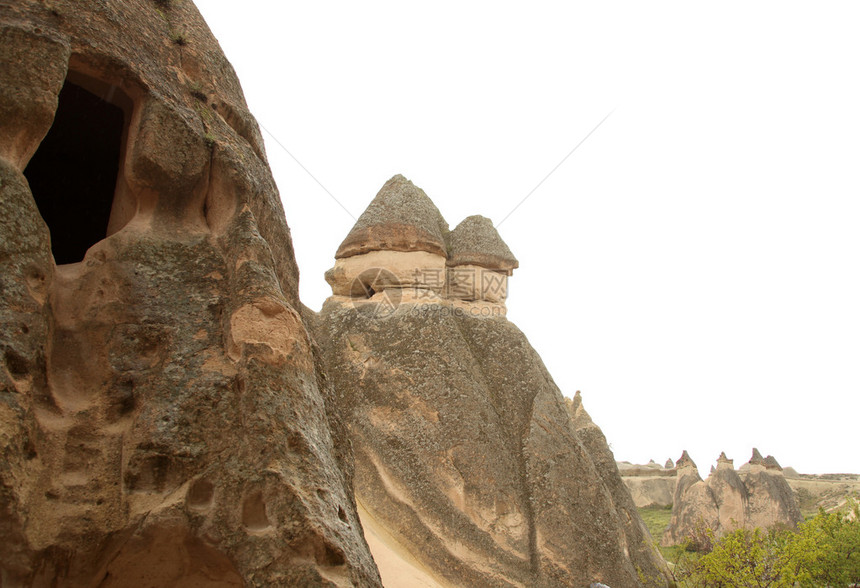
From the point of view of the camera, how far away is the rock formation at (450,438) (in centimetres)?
742

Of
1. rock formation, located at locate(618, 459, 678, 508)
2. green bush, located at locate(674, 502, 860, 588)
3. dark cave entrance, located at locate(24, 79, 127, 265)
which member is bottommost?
green bush, located at locate(674, 502, 860, 588)

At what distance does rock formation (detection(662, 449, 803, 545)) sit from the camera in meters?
19.2

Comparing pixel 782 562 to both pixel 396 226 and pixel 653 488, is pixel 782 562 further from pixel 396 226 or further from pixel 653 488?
pixel 653 488

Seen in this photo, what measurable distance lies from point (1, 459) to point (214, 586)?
1022mm

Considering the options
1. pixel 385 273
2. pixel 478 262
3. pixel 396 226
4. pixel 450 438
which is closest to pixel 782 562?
pixel 450 438

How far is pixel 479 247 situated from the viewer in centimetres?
1011

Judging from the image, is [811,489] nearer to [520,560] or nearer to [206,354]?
[520,560]

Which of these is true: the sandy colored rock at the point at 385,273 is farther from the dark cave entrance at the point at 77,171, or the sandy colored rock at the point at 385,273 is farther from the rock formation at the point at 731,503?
the rock formation at the point at 731,503

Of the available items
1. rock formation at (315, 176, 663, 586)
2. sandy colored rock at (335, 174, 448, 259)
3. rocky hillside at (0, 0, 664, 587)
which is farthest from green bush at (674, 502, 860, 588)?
rocky hillside at (0, 0, 664, 587)

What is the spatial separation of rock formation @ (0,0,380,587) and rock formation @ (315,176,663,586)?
169 inches

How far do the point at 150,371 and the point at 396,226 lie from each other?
258 inches

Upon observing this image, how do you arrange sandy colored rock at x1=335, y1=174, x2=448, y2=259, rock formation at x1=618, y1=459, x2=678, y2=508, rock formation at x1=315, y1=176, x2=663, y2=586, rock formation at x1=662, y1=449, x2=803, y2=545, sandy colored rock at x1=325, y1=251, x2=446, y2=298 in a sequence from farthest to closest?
rock formation at x1=618, y1=459, x2=678, y2=508 → rock formation at x1=662, y1=449, x2=803, y2=545 → sandy colored rock at x1=335, y1=174, x2=448, y2=259 → sandy colored rock at x1=325, y1=251, x2=446, y2=298 → rock formation at x1=315, y1=176, x2=663, y2=586

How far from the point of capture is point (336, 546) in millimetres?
2623

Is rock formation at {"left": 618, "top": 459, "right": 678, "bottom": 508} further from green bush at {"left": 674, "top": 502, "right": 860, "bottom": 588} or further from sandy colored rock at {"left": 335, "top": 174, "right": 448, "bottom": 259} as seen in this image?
sandy colored rock at {"left": 335, "top": 174, "right": 448, "bottom": 259}
